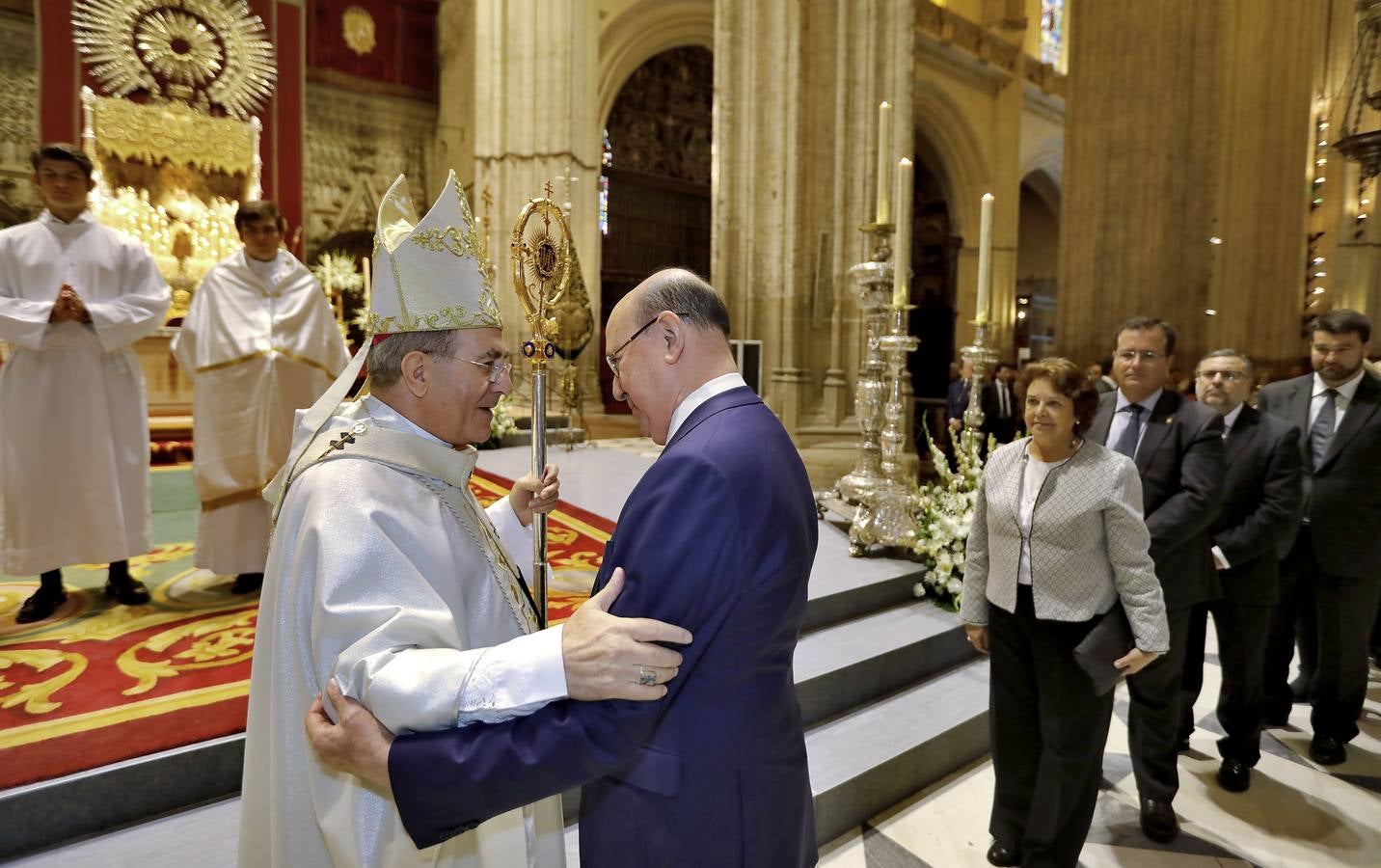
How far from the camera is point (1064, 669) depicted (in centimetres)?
244

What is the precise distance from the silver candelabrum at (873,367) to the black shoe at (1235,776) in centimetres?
206

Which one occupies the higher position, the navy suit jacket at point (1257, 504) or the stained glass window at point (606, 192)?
the stained glass window at point (606, 192)

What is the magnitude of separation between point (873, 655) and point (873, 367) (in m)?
1.69

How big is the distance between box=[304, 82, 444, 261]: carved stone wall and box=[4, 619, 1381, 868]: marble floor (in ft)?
41.4

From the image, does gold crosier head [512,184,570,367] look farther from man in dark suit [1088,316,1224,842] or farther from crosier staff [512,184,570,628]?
man in dark suit [1088,316,1224,842]

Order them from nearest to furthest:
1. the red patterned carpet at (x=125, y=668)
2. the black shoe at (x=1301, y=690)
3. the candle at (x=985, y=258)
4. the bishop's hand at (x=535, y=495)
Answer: the bishop's hand at (x=535, y=495)
the red patterned carpet at (x=125, y=668)
the candle at (x=985, y=258)
the black shoe at (x=1301, y=690)

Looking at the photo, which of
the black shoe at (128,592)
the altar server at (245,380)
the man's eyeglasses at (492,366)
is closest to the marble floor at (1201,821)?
the man's eyeglasses at (492,366)

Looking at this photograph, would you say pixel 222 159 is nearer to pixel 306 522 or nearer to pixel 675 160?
pixel 675 160

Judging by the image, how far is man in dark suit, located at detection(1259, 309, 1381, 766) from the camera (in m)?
3.45

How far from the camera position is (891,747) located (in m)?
3.02

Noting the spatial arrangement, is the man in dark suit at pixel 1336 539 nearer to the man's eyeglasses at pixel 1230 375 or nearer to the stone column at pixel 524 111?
the man's eyeglasses at pixel 1230 375

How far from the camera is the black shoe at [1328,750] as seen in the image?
3.39m

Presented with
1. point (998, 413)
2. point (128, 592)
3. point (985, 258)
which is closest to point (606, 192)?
point (998, 413)

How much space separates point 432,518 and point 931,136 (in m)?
16.3
